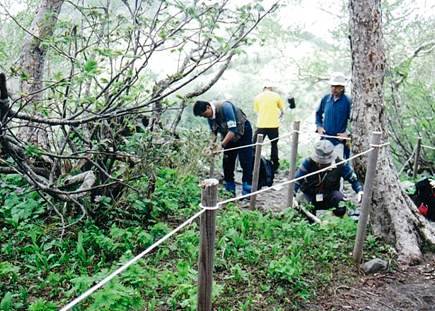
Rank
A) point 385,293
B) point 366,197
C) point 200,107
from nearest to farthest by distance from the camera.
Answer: point 385,293, point 366,197, point 200,107

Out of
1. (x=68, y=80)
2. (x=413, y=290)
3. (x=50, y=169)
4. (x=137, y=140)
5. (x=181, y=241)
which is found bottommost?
(x=413, y=290)

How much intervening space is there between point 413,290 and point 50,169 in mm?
3924

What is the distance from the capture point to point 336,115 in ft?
20.8

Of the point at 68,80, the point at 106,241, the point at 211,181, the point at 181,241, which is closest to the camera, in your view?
the point at 211,181

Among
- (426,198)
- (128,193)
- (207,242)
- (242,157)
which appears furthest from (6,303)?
(426,198)

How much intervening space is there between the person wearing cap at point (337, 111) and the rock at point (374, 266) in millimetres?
2256

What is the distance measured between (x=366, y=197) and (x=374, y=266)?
0.65 metres

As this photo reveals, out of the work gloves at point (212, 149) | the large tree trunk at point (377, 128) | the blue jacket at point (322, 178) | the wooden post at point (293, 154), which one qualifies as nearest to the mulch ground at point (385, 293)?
the large tree trunk at point (377, 128)

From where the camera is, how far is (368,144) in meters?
4.82

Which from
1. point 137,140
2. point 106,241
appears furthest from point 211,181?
point 137,140

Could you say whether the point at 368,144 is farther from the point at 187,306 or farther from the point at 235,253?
the point at 187,306

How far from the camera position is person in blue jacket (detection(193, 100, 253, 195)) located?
6.24m

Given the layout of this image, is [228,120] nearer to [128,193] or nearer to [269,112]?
[128,193]

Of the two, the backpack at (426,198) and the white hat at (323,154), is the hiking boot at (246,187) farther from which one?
the backpack at (426,198)
